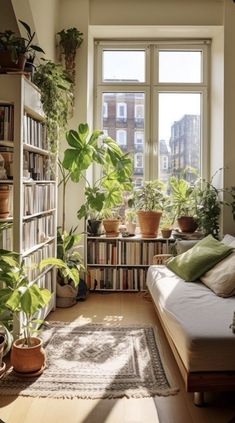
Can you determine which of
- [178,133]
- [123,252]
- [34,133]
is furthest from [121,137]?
[34,133]

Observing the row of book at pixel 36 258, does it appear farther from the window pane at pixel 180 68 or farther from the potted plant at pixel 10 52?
the window pane at pixel 180 68

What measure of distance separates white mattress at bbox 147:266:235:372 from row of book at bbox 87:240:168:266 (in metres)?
1.19

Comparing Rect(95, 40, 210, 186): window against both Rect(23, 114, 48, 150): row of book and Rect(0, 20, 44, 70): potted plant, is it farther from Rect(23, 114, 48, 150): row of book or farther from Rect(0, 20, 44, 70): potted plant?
Rect(0, 20, 44, 70): potted plant

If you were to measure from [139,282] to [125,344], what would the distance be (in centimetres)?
157

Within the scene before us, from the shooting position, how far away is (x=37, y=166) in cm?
333

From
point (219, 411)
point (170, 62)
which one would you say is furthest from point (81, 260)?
point (170, 62)

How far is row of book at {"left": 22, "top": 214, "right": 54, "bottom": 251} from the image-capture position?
2.98 m

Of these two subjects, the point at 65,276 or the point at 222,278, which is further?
the point at 65,276

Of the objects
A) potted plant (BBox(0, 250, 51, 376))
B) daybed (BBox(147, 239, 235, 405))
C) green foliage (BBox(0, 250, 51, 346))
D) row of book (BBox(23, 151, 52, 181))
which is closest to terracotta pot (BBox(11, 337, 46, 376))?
potted plant (BBox(0, 250, 51, 376))

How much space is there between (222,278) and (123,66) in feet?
10.5

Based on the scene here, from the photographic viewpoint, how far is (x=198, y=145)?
4.98 m

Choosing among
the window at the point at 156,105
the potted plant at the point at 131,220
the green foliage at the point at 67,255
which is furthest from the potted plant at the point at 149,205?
the green foliage at the point at 67,255

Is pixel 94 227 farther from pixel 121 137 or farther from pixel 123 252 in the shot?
pixel 121 137

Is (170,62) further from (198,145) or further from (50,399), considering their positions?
(50,399)
